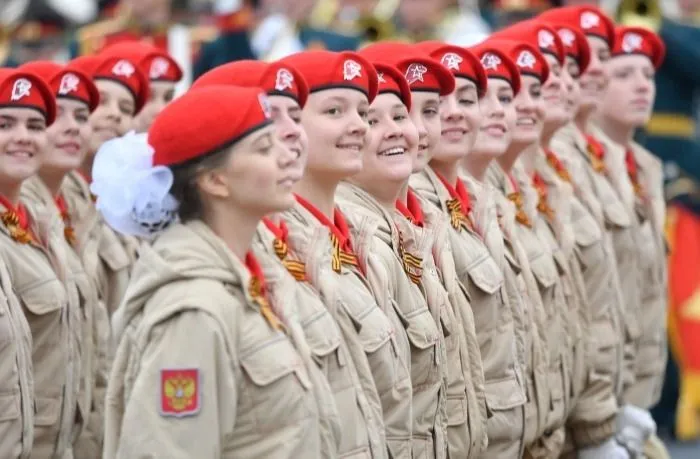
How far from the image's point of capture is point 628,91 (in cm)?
1207

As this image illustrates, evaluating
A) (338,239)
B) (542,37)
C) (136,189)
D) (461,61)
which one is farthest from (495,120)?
(136,189)

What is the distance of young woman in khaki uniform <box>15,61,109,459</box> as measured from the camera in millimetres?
9195

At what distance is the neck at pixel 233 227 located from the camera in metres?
6.50

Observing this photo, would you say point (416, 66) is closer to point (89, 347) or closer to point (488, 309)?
point (488, 309)

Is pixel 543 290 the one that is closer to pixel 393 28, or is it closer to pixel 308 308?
pixel 308 308

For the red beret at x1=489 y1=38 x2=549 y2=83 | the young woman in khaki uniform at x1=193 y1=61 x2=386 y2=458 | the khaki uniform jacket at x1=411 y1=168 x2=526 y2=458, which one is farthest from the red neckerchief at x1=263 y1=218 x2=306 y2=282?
the red beret at x1=489 y1=38 x2=549 y2=83

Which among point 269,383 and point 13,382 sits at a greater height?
point 269,383

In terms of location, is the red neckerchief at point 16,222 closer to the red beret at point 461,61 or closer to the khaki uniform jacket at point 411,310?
the khaki uniform jacket at point 411,310

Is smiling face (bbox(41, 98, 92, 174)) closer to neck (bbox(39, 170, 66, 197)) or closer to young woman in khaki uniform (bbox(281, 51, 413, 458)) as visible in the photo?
neck (bbox(39, 170, 66, 197))

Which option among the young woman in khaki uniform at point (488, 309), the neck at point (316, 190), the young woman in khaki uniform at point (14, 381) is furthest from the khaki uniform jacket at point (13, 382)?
the young woman in khaki uniform at point (488, 309)

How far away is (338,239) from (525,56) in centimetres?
292

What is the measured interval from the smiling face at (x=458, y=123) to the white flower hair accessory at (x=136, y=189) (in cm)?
273

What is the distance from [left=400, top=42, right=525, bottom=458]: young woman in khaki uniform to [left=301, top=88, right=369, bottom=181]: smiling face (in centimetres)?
129

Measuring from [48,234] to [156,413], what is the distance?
2909 millimetres
